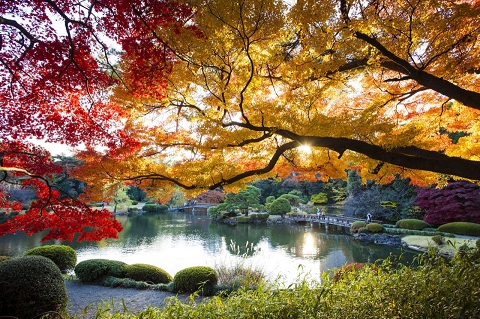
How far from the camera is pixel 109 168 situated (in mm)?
5160

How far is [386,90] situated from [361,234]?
1253 cm

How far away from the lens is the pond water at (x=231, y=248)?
1133 cm

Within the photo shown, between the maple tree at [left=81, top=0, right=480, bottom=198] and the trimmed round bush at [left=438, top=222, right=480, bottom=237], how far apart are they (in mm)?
10284

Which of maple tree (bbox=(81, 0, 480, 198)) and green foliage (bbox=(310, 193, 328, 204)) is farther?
green foliage (bbox=(310, 193, 328, 204))

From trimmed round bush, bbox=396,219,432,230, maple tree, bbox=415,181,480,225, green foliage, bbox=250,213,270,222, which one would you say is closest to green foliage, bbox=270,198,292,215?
green foliage, bbox=250,213,270,222

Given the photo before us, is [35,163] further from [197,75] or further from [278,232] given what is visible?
[278,232]

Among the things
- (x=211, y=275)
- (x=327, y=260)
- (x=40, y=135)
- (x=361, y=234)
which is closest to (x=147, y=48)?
(x=40, y=135)

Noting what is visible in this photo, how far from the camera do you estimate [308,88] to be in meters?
4.67

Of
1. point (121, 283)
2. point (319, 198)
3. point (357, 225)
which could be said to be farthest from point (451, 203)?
point (121, 283)

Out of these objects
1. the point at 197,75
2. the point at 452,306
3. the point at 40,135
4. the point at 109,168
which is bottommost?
the point at 452,306

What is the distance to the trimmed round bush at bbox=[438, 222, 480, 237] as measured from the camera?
43.7ft

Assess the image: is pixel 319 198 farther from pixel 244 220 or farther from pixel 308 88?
pixel 308 88

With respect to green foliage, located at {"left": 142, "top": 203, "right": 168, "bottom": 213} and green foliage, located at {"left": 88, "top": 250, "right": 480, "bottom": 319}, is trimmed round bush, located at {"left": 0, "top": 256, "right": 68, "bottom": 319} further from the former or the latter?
green foliage, located at {"left": 142, "top": 203, "right": 168, "bottom": 213}

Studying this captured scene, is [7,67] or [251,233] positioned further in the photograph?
[251,233]
